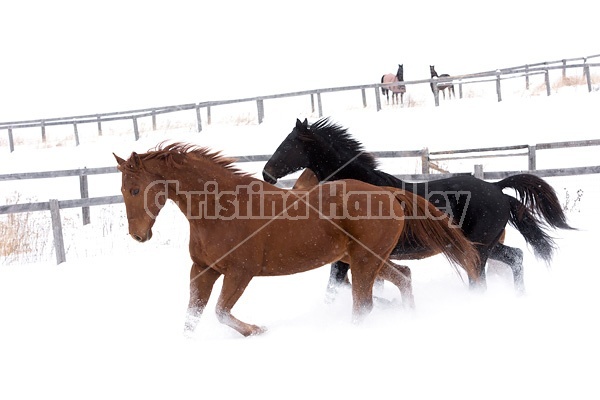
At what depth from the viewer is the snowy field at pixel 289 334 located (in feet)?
11.7

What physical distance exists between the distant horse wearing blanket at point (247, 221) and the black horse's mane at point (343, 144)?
86cm

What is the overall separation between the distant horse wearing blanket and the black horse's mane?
0.86 metres

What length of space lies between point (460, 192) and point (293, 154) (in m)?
1.54

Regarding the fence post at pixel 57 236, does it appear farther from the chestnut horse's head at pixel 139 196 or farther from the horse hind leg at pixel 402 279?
the horse hind leg at pixel 402 279

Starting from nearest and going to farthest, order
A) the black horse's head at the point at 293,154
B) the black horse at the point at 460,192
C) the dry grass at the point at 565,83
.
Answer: the black horse at the point at 460,192 → the black horse's head at the point at 293,154 → the dry grass at the point at 565,83

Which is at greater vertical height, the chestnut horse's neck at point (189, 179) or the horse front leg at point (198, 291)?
the chestnut horse's neck at point (189, 179)

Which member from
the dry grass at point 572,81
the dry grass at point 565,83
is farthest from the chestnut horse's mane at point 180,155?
the dry grass at point 572,81

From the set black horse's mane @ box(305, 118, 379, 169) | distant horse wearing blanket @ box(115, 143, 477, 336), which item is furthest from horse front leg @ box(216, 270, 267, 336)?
black horse's mane @ box(305, 118, 379, 169)

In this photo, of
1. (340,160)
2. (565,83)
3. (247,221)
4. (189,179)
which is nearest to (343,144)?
(340,160)

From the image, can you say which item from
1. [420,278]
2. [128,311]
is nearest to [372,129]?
[420,278]

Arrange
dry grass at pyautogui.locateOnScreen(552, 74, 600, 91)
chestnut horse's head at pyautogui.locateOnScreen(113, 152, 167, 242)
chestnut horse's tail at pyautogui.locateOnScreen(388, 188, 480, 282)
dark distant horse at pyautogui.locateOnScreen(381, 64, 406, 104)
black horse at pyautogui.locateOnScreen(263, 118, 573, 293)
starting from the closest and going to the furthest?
1. chestnut horse's head at pyautogui.locateOnScreen(113, 152, 167, 242)
2. chestnut horse's tail at pyautogui.locateOnScreen(388, 188, 480, 282)
3. black horse at pyautogui.locateOnScreen(263, 118, 573, 293)
4. dry grass at pyautogui.locateOnScreen(552, 74, 600, 91)
5. dark distant horse at pyautogui.locateOnScreen(381, 64, 406, 104)

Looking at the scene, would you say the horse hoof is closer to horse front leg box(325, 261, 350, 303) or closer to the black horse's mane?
horse front leg box(325, 261, 350, 303)

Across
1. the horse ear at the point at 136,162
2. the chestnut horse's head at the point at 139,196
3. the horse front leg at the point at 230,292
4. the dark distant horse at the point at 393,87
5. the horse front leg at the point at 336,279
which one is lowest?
the horse front leg at the point at 336,279

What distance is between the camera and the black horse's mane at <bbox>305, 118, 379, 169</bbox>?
18.6 feet
